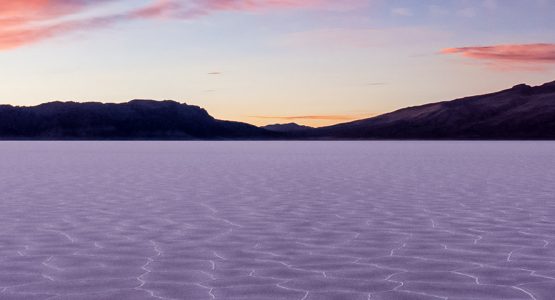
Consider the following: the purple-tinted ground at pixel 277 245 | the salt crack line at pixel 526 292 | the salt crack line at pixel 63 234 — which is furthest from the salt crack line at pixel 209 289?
the salt crack line at pixel 63 234

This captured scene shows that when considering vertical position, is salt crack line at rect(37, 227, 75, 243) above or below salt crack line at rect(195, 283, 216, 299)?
above

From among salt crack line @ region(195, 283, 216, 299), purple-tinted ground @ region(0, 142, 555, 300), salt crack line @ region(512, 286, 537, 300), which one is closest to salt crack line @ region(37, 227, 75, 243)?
purple-tinted ground @ region(0, 142, 555, 300)

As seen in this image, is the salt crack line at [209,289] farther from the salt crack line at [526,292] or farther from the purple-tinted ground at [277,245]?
the salt crack line at [526,292]

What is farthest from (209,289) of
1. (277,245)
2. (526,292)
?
(526,292)

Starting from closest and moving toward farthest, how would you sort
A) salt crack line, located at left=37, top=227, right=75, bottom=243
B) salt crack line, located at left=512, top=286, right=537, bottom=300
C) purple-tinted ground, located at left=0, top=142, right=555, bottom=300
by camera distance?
1. salt crack line, located at left=512, top=286, right=537, bottom=300
2. purple-tinted ground, located at left=0, top=142, right=555, bottom=300
3. salt crack line, located at left=37, top=227, right=75, bottom=243

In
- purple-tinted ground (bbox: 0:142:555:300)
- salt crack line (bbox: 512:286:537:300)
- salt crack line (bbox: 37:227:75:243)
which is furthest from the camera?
salt crack line (bbox: 37:227:75:243)

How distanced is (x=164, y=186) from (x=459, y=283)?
14625 millimetres

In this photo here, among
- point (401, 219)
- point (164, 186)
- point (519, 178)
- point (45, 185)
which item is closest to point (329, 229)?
point (401, 219)

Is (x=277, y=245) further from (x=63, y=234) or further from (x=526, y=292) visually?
(x=526, y=292)

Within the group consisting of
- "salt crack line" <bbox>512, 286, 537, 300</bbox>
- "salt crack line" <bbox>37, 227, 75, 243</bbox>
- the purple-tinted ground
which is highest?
"salt crack line" <bbox>37, 227, 75, 243</bbox>

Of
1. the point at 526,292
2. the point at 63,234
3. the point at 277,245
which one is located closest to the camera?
the point at 526,292

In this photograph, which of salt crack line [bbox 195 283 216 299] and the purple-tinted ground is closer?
salt crack line [bbox 195 283 216 299]

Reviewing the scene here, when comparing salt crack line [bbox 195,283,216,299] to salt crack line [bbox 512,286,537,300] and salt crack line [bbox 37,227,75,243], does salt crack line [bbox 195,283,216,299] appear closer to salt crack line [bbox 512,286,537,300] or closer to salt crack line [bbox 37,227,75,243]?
salt crack line [bbox 512,286,537,300]

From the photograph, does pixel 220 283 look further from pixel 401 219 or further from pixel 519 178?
pixel 519 178
